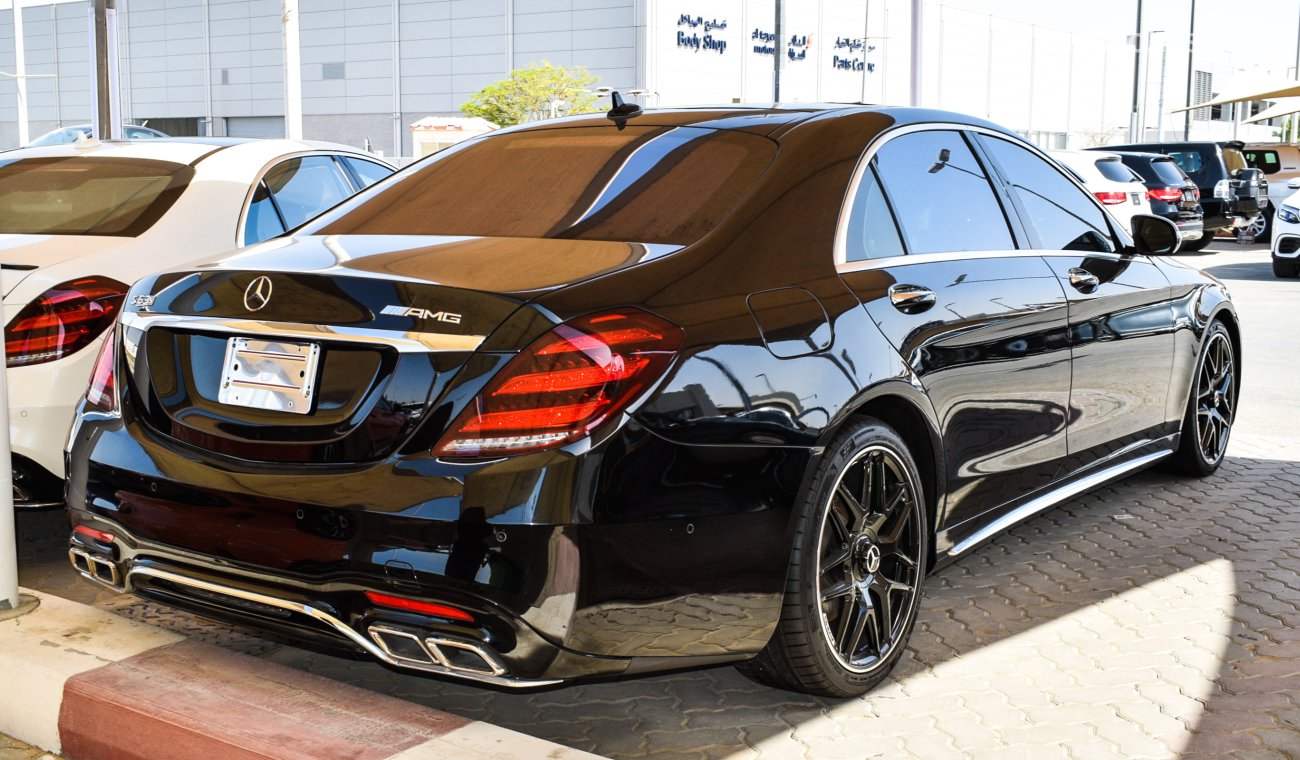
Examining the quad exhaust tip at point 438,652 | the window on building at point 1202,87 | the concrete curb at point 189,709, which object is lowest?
the concrete curb at point 189,709

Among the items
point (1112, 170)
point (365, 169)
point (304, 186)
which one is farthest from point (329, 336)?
point (1112, 170)

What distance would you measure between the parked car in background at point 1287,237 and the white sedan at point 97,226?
14823 millimetres

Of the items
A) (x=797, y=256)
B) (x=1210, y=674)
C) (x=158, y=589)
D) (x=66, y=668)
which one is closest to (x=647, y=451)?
(x=797, y=256)

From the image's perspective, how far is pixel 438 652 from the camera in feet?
9.70

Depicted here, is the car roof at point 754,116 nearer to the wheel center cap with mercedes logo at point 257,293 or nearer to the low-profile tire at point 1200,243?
the wheel center cap with mercedes logo at point 257,293

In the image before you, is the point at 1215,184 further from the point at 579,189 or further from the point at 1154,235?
the point at 579,189

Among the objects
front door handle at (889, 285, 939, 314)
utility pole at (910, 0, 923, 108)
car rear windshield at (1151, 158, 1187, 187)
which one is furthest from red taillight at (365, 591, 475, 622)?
car rear windshield at (1151, 158, 1187, 187)

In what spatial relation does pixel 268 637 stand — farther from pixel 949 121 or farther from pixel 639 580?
pixel 949 121

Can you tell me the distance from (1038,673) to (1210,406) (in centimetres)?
289

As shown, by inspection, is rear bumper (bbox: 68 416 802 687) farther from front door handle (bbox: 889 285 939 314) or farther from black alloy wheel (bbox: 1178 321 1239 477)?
black alloy wheel (bbox: 1178 321 1239 477)

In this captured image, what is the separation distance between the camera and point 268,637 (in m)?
3.32

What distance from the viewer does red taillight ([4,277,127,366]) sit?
4.59m

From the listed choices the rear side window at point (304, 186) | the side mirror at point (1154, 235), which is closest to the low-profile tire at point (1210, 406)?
the side mirror at point (1154, 235)

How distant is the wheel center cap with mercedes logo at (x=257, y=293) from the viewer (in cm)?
319
